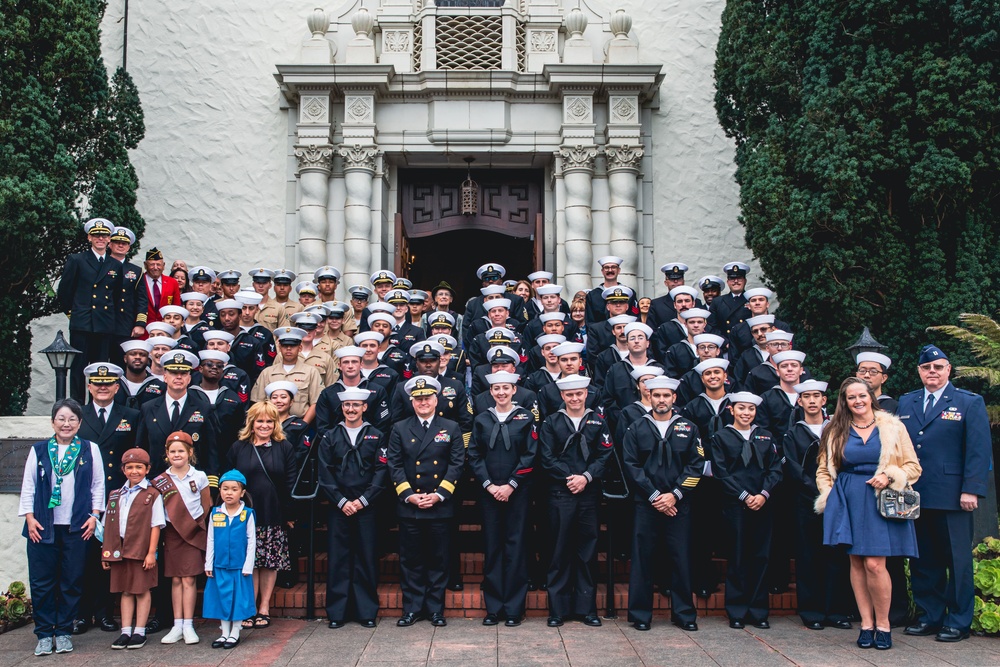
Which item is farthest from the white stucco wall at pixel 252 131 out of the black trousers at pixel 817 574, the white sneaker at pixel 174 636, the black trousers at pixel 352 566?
the white sneaker at pixel 174 636

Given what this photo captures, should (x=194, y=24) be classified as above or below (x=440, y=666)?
above

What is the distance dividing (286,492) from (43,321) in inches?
286

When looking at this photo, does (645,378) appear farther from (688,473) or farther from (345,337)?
(345,337)

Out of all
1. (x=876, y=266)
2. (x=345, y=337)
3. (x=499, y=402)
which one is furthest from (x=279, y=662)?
(x=876, y=266)

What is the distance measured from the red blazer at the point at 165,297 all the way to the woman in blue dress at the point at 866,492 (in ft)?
22.6

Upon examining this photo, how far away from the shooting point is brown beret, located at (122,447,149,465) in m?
6.85

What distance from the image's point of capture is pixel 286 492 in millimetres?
7367

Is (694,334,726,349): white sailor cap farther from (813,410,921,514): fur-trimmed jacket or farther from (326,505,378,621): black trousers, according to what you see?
(326,505,378,621): black trousers

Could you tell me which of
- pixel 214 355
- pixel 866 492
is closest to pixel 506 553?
pixel 866 492

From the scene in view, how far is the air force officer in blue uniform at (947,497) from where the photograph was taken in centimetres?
671

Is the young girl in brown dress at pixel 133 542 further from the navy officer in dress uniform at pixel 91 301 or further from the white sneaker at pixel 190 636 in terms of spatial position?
the navy officer in dress uniform at pixel 91 301

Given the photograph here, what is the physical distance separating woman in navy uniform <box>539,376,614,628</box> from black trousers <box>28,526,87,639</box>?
3.51 metres

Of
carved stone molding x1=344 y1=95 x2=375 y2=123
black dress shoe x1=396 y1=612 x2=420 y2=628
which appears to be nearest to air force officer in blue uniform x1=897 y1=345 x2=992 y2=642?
black dress shoe x1=396 y1=612 x2=420 y2=628

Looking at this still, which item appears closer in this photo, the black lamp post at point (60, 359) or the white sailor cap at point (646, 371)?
the white sailor cap at point (646, 371)
